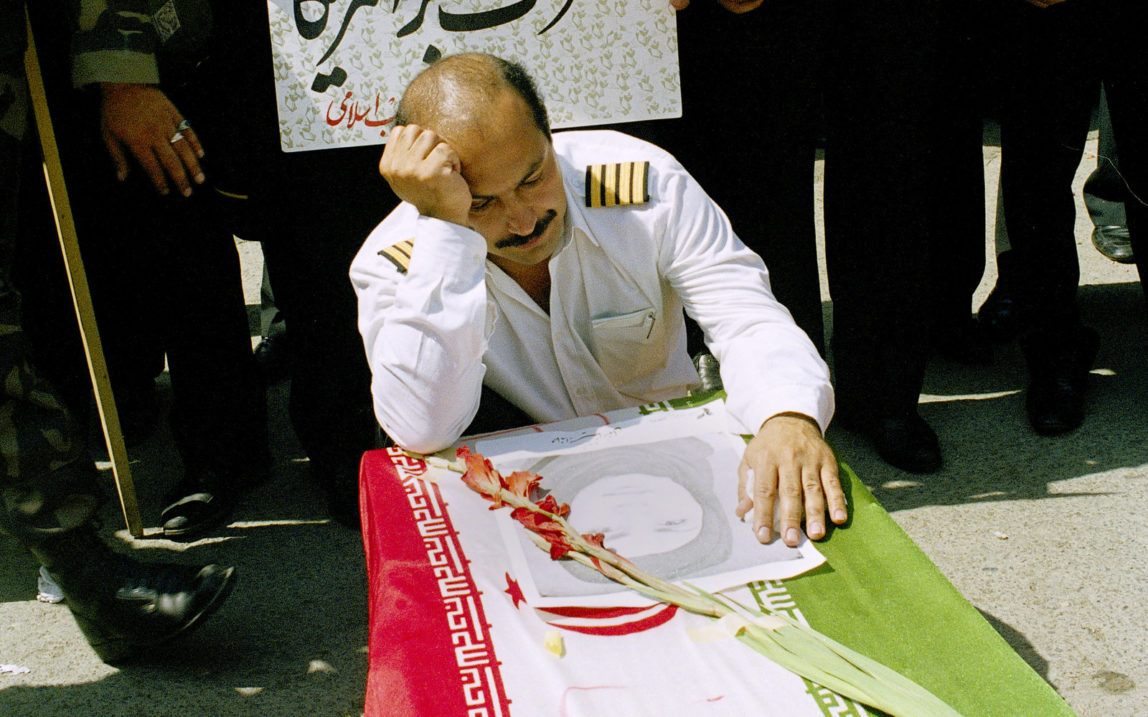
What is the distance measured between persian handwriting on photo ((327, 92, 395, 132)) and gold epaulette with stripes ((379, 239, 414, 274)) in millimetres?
377

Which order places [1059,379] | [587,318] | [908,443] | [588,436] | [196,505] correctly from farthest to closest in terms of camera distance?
[1059,379]
[908,443]
[196,505]
[587,318]
[588,436]

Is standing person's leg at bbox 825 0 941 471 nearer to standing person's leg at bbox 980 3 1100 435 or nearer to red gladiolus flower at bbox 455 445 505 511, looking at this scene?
standing person's leg at bbox 980 3 1100 435

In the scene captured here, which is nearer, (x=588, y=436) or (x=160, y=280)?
(x=588, y=436)

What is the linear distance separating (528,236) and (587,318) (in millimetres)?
299

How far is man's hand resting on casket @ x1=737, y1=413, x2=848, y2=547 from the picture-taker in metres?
1.20

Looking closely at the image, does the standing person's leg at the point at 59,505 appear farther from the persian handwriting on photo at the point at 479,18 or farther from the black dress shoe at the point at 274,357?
the black dress shoe at the point at 274,357

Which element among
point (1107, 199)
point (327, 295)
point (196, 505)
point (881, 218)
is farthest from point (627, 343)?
point (1107, 199)

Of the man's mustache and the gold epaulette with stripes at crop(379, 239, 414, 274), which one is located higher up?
the man's mustache

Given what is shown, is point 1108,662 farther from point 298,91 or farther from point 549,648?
point 298,91

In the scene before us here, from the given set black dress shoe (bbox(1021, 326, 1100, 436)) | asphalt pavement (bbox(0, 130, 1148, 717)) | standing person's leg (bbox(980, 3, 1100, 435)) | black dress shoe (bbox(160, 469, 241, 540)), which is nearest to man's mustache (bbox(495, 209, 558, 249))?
asphalt pavement (bbox(0, 130, 1148, 717))

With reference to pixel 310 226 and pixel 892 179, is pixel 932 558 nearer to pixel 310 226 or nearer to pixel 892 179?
pixel 892 179

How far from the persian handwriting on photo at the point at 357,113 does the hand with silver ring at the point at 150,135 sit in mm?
359

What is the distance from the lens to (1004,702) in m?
0.93

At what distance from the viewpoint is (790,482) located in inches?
48.4
